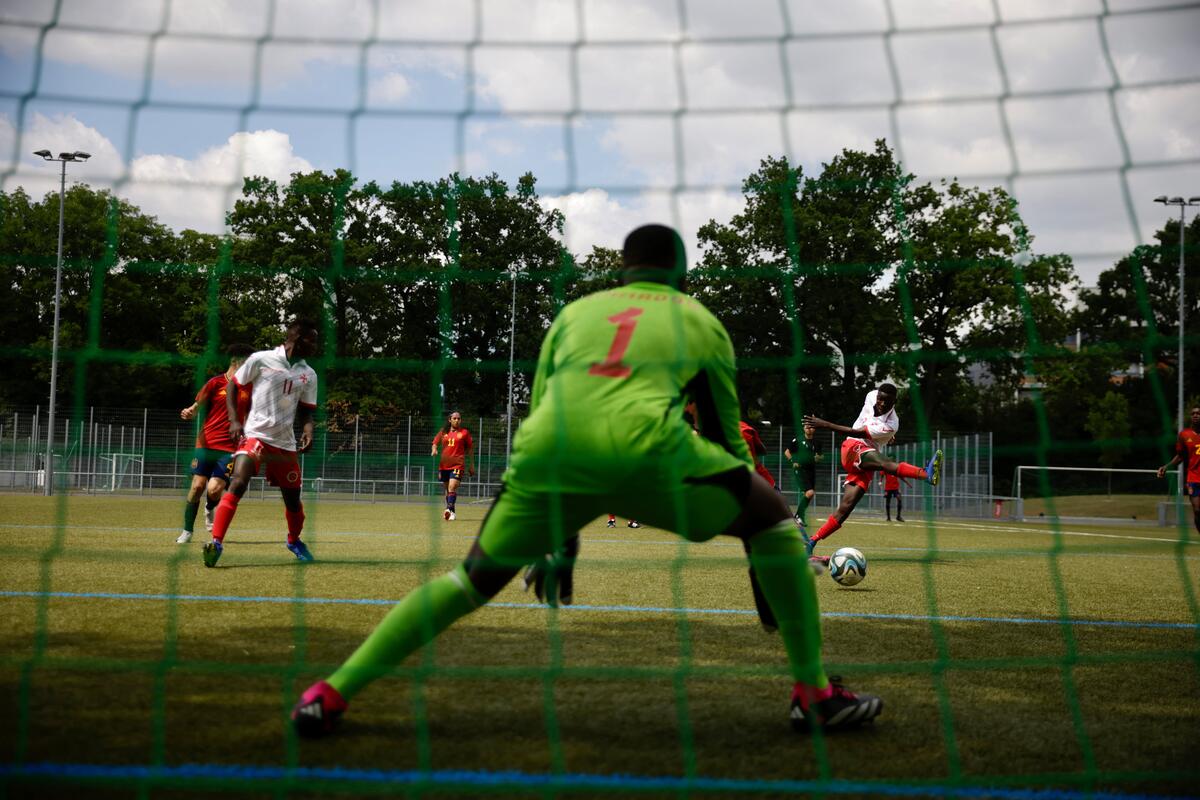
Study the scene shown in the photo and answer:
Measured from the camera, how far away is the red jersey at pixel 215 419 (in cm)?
996

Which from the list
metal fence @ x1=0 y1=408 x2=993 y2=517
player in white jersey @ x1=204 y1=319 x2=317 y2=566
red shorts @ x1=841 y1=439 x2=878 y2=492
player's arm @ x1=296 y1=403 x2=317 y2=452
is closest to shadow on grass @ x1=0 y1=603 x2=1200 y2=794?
player in white jersey @ x1=204 y1=319 x2=317 y2=566

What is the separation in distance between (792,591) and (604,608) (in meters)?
2.82

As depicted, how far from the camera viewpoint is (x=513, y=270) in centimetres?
532

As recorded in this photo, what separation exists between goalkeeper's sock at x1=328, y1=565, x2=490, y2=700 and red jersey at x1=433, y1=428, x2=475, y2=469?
47.8ft

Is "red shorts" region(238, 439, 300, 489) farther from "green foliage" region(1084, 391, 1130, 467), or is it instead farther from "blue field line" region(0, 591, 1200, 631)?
"green foliage" region(1084, 391, 1130, 467)

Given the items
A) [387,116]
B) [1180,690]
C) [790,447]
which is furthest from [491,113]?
[790,447]

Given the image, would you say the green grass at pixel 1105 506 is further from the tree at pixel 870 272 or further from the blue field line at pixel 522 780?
the blue field line at pixel 522 780

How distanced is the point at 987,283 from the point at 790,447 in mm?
22582

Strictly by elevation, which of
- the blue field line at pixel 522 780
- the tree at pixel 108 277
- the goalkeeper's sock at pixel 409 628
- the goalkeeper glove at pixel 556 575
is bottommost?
the blue field line at pixel 522 780

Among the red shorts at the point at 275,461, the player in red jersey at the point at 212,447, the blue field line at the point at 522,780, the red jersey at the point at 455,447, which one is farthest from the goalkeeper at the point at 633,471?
the red jersey at the point at 455,447

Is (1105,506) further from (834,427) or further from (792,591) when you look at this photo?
(792,591)

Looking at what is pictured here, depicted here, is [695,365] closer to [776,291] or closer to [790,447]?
[776,291]

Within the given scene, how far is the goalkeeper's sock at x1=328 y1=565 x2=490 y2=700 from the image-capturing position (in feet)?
10.4

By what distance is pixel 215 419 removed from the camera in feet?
33.5
